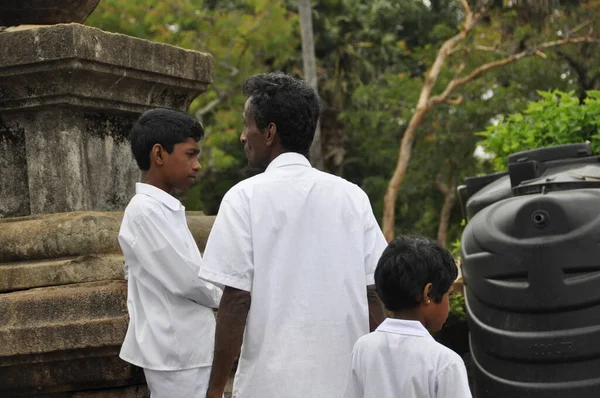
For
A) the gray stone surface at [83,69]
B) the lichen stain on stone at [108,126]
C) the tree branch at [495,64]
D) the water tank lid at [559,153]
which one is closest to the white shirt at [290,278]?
the gray stone surface at [83,69]

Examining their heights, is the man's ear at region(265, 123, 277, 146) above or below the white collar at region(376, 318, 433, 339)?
above

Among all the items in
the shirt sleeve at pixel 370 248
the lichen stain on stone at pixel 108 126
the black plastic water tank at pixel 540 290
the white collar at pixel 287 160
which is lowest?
the black plastic water tank at pixel 540 290

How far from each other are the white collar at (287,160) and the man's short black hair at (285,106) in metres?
0.02

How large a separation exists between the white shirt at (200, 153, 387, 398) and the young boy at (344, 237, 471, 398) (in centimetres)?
10

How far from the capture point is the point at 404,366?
2801mm

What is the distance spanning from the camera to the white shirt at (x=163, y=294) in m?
3.29

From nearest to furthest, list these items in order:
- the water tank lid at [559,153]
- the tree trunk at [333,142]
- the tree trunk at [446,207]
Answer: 1. the water tank lid at [559,153]
2. the tree trunk at [446,207]
3. the tree trunk at [333,142]

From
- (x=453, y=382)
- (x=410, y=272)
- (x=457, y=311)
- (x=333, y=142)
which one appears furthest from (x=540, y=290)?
(x=333, y=142)

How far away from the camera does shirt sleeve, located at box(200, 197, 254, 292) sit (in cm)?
292

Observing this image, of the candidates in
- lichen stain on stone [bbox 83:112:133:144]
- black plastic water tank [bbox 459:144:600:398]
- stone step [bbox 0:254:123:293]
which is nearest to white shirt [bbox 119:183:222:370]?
stone step [bbox 0:254:123:293]

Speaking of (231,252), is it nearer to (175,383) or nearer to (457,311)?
(175,383)

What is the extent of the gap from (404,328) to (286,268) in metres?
0.35

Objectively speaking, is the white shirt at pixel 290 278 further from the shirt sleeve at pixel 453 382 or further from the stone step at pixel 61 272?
the stone step at pixel 61 272

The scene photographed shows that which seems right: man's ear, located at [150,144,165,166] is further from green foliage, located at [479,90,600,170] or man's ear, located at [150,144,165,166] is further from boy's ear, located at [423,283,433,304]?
green foliage, located at [479,90,600,170]
